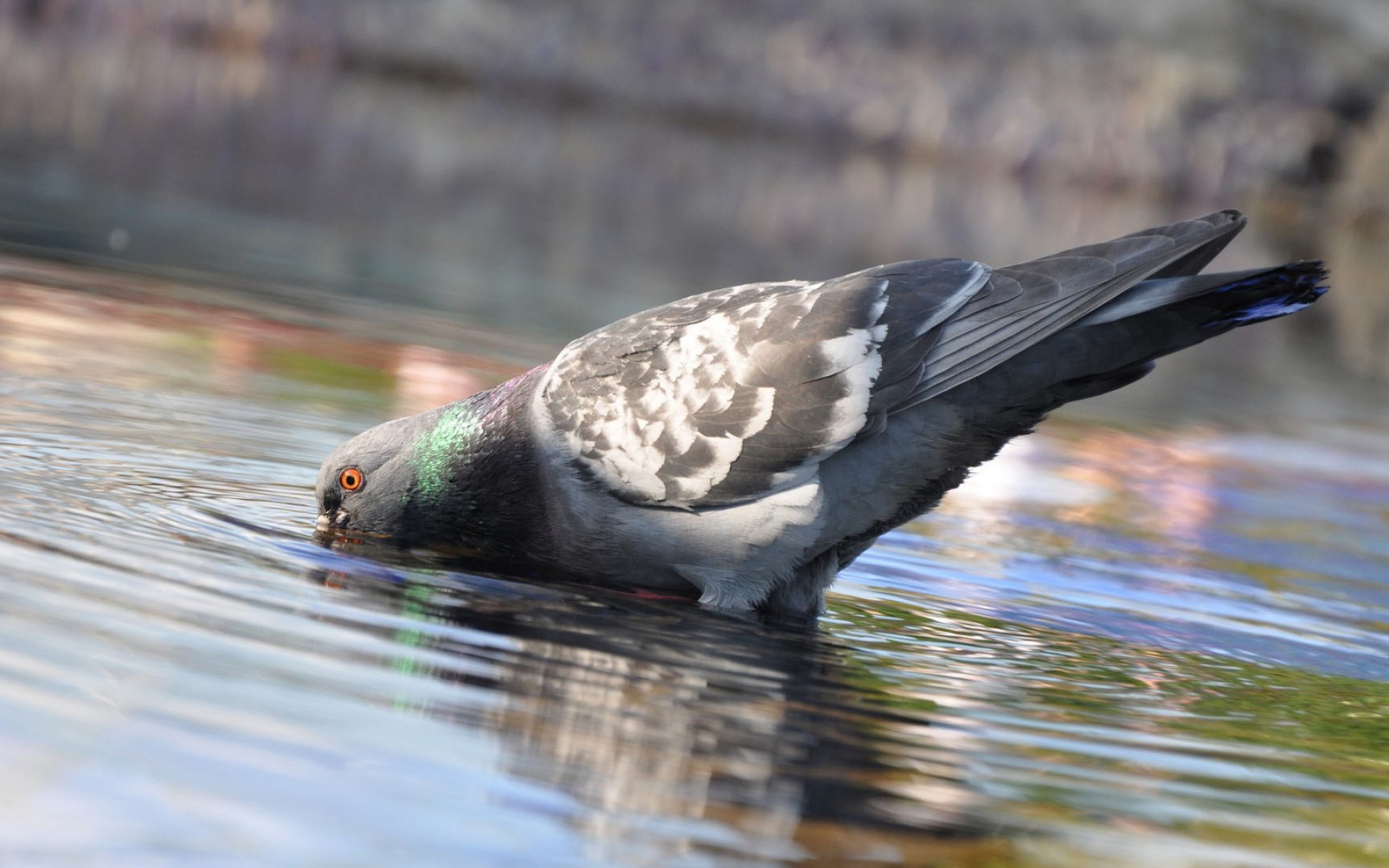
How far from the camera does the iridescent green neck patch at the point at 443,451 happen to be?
637cm

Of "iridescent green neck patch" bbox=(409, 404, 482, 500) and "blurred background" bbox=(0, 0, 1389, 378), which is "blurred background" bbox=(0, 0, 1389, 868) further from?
"iridescent green neck patch" bbox=(409, 404, 482, 500)

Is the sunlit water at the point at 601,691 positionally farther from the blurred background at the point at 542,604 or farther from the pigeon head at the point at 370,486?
the pigeon head at the point at 370,486

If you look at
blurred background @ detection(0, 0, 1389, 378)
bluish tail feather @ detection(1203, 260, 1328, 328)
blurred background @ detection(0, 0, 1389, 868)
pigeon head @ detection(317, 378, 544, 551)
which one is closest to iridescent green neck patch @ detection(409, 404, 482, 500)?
pigeon head @ detection(317, 378, 544, 551)

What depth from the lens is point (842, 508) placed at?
6.13 m

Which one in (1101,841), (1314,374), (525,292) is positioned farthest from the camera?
(1314,374)

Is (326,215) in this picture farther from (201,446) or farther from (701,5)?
(701,5)

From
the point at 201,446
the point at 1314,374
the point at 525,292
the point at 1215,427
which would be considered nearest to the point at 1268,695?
the point at 201,446

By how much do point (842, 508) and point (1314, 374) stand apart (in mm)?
11829

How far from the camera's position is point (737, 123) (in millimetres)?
41688

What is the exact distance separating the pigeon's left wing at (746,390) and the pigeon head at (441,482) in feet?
0.70

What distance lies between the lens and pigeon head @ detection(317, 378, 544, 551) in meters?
6.33

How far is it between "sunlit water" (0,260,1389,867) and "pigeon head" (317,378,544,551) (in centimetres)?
27

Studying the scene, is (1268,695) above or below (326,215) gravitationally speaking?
below

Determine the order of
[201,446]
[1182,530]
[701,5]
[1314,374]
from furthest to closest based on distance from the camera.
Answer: [701,5], [1314,374], [1182,530], [201,446]
